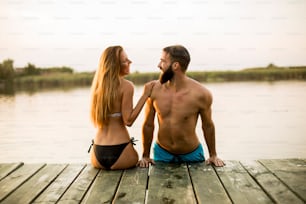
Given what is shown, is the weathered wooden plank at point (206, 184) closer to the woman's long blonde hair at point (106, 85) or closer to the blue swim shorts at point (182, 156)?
the blue swim shorts at point (182, 156)

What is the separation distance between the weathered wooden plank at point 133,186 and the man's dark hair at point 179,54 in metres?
1.05

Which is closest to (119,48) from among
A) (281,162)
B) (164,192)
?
(164,192)

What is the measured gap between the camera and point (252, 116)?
45.4 feet

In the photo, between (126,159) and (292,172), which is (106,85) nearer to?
(126,159)

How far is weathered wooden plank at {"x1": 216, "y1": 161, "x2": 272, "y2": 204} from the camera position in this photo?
3.15 metres

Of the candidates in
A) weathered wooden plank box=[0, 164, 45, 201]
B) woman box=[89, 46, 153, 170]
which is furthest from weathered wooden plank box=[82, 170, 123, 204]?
weathered wooden plank box=[0, 164, 45, 201]

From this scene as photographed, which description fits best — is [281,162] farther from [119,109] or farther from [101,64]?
[101,64]

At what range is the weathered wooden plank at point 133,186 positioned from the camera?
3152mm

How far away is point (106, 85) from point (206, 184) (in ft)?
4.14

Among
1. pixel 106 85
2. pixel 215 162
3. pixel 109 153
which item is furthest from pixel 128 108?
pixel 215 162

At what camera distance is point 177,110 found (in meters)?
4.07

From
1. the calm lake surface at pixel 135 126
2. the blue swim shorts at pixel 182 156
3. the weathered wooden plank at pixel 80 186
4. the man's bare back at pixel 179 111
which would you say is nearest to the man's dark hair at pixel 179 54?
the man's bare back at pixel 179 111

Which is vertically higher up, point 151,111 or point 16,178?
point 151,111

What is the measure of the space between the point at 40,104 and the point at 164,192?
12.5 m
